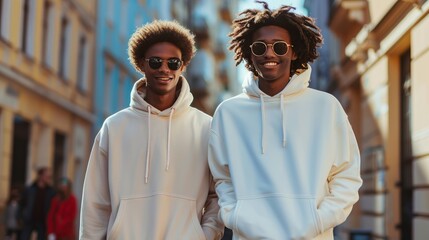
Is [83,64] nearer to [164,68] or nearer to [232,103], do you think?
[164,68]

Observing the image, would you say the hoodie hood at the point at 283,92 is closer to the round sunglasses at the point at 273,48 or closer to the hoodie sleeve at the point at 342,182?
the round sunglasses at the point at 273,48

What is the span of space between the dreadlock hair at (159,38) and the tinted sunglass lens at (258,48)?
80cm

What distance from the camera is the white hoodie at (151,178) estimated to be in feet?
15.7

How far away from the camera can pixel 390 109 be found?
13.0m

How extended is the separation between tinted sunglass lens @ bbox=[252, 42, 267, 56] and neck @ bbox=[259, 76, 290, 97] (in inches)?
5.8

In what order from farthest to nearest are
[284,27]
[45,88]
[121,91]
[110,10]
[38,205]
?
1. [121,91]
2. [110,10]
3. [45,88]
4. [38,205]
5. [284,27]

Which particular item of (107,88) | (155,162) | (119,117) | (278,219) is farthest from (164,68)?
(107,88)

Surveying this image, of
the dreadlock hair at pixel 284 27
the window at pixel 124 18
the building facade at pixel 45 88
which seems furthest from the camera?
the window at pixel 124 18

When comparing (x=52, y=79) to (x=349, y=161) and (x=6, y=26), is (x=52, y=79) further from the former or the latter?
(x=349, y=161)

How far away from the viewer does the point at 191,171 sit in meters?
4.82

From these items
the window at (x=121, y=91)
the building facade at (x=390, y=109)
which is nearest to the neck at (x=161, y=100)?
the building facade at (x=390, y=109)

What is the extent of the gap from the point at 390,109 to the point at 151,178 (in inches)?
344

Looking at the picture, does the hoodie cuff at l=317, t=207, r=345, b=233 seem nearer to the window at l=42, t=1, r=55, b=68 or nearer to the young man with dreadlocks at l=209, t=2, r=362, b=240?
the young man with dreadlocks at l=209, t=2, r=362, b=240

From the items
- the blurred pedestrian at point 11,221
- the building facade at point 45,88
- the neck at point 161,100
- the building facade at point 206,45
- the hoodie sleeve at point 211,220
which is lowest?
the blurred pedestrian at point 11,221
